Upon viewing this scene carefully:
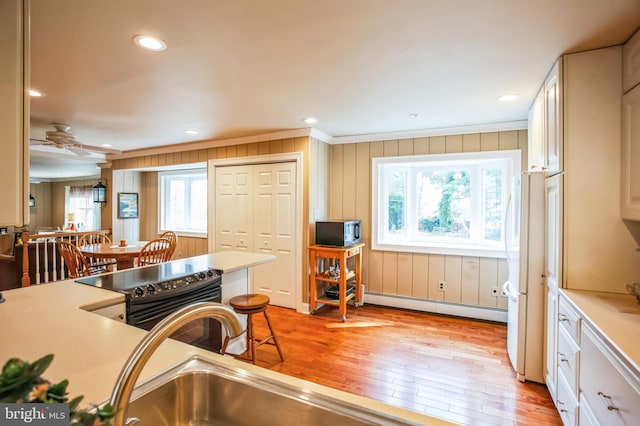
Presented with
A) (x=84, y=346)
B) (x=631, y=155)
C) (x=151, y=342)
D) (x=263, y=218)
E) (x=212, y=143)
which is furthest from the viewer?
(x=212, y=143)

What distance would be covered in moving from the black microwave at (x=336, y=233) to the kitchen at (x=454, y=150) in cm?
20

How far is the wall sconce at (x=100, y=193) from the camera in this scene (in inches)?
228

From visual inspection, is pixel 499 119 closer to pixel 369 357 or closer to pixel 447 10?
pixel 447 10

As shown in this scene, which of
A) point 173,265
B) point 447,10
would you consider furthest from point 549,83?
point 173,265

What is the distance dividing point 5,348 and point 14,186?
1.98ft

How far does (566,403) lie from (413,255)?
2279 mm

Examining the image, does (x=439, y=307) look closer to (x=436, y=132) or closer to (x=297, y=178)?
(x=436, y=132)

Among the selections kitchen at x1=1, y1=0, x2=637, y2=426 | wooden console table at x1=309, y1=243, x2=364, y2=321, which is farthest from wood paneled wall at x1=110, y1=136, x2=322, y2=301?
wooden console table at x1=309, y1=243, x2=364, y2=321

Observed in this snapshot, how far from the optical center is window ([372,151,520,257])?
3.68m

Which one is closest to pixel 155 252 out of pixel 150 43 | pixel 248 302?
pixel 248 302

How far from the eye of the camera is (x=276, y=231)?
415 cm

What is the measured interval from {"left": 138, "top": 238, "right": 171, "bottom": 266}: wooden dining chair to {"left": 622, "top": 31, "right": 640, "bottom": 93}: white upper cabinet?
14.0 ft

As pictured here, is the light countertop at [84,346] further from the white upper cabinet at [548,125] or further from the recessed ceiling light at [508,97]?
the recessed ceiling light at [508,97]

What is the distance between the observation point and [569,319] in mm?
1757
